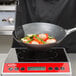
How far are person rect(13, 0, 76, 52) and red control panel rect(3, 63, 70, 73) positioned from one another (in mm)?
400

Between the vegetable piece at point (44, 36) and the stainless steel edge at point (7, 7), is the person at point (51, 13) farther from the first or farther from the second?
the stainless steel edge at point (7, 7)

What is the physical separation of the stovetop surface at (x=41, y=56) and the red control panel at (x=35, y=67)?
0.04m

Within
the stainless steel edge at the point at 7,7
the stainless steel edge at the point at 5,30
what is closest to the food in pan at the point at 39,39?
the stainless steel edge at the point at 5,30

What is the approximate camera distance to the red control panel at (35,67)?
0.96 m

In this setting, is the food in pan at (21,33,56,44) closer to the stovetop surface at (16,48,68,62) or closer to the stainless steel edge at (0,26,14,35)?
the stovetop surface at (16,48,68,62)

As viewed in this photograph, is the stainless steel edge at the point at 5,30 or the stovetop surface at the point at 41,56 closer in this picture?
the stovetop surface at the point at 41,56

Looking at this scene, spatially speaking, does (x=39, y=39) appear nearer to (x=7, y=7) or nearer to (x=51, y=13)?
(x=51, y=13)

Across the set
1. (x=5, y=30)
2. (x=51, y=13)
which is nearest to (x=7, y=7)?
(x=5, y=30)

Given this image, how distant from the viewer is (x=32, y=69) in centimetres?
97

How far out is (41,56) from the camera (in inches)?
41.9

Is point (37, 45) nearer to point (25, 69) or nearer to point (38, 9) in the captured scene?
point (25, 69)

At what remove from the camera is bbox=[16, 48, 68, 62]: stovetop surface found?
1.02 m

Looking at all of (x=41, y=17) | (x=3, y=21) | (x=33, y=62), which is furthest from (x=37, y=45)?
(x=3, y=21)

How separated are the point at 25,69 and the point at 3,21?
90 cm
